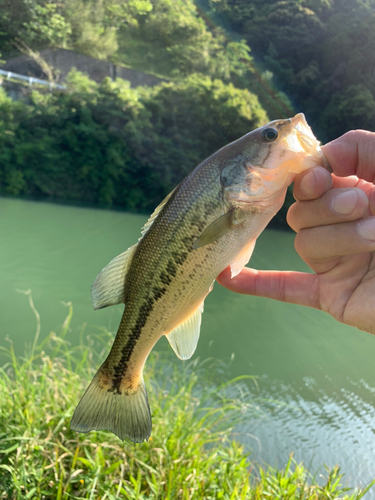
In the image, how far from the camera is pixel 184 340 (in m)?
1.52

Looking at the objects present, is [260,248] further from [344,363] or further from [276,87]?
[276,87]

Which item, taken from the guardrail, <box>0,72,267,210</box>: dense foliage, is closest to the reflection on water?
<box>0,72,267,210</box>: dense foliage

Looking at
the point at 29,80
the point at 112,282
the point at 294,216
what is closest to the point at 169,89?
the point at 29,80

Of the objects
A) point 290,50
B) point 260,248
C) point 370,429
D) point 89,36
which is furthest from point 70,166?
point 290,50

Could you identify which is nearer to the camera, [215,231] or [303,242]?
[215,231]

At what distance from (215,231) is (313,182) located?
45 cm

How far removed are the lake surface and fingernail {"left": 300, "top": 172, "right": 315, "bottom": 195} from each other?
2.54 m

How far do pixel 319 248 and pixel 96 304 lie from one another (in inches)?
38.6

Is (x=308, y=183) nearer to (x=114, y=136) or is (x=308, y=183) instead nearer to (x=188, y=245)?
(x=188, y=245)

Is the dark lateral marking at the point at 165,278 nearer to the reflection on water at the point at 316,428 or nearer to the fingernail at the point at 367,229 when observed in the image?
the fingernail at the point at 367,229

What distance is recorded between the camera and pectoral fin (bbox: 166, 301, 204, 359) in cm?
151

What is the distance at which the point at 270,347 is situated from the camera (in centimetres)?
772

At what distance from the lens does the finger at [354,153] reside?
155 centimetres

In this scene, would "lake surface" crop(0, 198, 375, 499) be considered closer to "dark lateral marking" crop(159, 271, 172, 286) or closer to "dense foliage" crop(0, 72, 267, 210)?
"dark lateral marking" crop(159, 271, 172, 286)
